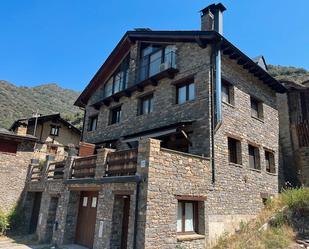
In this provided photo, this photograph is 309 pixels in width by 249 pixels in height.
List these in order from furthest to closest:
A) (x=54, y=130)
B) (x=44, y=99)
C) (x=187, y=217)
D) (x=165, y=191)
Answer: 1. (x=44, y=99)
2. (x=54, y=130)
3. (x=187, y=217)
4. (x=165, y=191)

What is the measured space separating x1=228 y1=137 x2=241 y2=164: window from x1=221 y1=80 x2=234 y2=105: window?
2.14 metres

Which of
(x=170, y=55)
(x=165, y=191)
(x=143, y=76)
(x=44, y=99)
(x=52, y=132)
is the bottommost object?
(x=165, y=191)

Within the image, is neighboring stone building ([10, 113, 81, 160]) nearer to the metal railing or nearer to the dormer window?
the metal railing

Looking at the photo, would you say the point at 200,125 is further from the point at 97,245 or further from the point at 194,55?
the point at 97,245

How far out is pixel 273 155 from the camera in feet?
57.9

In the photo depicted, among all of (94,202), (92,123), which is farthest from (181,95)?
(92,123)


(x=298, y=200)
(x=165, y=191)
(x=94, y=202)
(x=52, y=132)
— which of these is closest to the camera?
(x=165, y=191)

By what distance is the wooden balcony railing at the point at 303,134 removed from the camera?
19.2 meters

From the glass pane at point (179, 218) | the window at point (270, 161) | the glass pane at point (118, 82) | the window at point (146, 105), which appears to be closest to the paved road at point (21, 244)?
the glass pane at point (179, 218)

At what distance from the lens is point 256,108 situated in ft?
57.8

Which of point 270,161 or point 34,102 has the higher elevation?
point 34,102

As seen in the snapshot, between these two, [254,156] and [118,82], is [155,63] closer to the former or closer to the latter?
[118,82]

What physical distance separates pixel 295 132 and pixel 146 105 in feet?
36.5

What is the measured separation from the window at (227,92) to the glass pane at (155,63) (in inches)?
164
